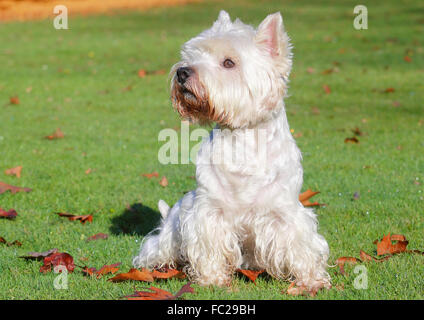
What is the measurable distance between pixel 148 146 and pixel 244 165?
16.0ft

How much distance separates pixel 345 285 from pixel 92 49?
14.9 meters

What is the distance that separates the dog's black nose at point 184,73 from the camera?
13.6 ft

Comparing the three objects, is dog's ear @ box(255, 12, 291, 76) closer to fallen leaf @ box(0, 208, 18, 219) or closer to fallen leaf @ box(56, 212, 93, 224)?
fallen leaf @ box(56, 212, 93, 224)

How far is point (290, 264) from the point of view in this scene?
4.43m

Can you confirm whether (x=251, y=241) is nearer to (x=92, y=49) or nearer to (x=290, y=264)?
(x=290, y=264)

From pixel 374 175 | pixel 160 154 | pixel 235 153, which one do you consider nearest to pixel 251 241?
pixel 235 153

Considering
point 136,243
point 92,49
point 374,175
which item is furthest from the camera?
point 92,49

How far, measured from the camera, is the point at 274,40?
426 centimetres

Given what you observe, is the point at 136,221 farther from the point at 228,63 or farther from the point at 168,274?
the point at 228,63

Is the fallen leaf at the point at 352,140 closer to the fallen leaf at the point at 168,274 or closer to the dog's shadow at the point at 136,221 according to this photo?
the dog's shadow at the point at 136,221

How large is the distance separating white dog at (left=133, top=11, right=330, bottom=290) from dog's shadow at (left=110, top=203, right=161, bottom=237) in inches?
53.8

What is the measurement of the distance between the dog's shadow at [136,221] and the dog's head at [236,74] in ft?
6.51

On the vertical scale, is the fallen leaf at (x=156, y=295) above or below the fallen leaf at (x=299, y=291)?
above

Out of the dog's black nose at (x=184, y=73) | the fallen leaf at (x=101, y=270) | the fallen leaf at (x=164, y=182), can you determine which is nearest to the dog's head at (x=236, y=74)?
the dog's black nose at (x=184, y=73)
